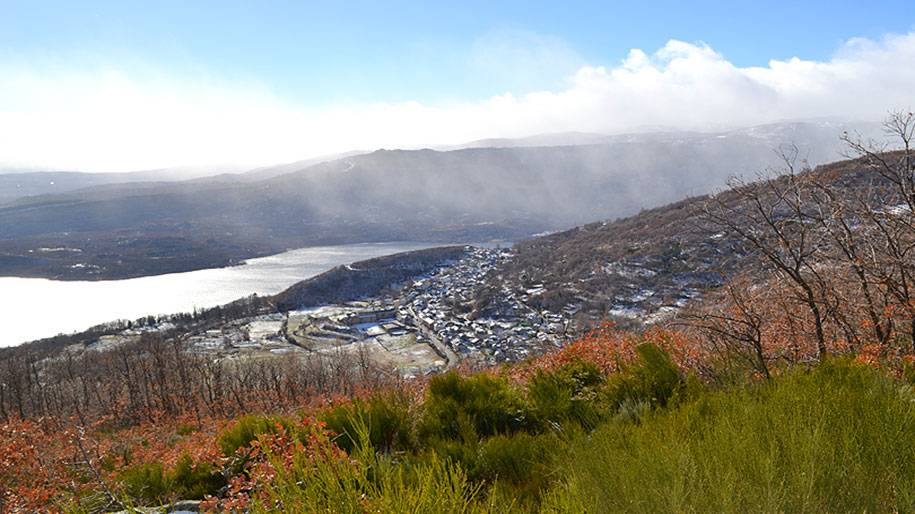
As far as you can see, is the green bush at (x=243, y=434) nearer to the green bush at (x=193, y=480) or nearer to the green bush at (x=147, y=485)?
the green bush at (x=193, y=480)

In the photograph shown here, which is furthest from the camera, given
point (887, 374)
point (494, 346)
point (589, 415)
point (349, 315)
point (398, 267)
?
point (398, 267)

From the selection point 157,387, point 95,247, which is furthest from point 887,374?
point 95,247

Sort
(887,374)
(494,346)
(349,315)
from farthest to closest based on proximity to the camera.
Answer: (349,315) → (494,346) → (887,374)

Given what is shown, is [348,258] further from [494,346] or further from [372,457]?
[372,457]

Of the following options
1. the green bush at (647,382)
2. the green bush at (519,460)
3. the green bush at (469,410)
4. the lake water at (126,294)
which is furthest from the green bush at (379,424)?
the lake water at (126,294)

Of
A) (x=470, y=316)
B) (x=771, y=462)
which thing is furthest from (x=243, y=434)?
(x=470, y=316)

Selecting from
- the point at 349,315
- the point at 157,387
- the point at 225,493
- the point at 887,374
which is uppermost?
the point at 887,374

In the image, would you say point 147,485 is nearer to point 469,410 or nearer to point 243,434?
point 243,434
